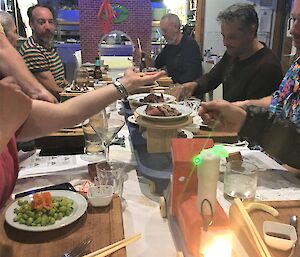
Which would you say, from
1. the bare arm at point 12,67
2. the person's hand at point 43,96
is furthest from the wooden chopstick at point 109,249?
Result: the bare arm at point 12,67

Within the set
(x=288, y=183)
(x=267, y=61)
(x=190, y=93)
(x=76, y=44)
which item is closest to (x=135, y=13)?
(x=76, y=44)

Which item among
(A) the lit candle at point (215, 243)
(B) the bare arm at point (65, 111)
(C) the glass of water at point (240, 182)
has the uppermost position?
(B) the bare arm at point (65, 111)

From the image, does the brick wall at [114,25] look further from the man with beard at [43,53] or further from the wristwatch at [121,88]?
the wristwatch at [121,88]

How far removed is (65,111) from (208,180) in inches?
28.3

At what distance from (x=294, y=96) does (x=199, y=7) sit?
11.4 feet

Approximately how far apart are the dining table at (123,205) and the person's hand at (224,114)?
0.15 metres

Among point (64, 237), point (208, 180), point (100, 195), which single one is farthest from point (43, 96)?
point (208, 180)

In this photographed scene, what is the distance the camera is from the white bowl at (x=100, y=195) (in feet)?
2.90

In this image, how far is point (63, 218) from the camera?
820 millimetres

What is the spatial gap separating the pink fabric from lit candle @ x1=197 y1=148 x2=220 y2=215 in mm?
562

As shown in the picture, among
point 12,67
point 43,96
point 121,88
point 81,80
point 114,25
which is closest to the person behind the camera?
point 121,88

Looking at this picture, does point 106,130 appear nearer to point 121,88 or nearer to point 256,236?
point 121,88

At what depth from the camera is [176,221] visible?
907mm

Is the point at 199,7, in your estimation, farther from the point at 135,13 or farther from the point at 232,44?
the point at 232,44
